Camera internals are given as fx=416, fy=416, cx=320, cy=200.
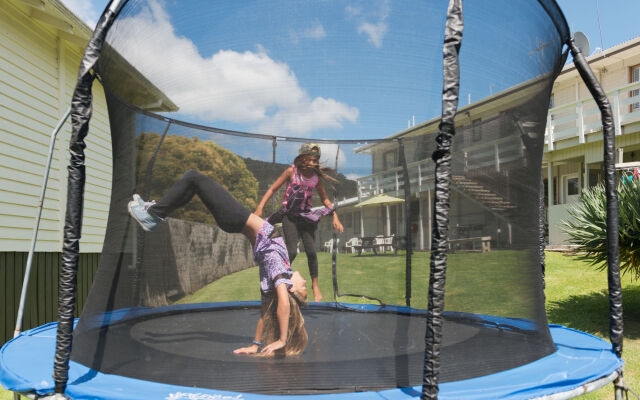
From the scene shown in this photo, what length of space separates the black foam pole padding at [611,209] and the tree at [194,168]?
4.65 ft

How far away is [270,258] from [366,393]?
575 millimetres

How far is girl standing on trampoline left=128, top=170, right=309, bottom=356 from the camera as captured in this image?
1.42m

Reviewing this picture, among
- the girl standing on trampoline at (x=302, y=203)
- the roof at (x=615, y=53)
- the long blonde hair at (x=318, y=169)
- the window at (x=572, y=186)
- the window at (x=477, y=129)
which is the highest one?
the roof at (x=615, y=53)

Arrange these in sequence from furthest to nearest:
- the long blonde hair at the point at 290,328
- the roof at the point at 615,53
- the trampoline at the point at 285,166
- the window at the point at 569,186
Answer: the window at the point at 569,186
the roof at the point at 615,53
the long blonde hair at the point at 290,328
the trampoline at the point at 285,166

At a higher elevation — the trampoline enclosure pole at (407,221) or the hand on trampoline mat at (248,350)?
the trampoline enclosure pole at (407,221)

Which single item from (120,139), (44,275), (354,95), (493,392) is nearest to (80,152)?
(120,139)

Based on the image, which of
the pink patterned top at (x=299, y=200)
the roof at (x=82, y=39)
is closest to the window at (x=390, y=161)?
the pink patterned top at (x=299, y=200)

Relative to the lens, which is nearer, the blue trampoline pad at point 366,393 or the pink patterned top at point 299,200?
the blue trampoline pad at point 366,393

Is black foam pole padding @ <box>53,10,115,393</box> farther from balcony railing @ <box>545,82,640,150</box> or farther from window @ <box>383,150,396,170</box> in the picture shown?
balcony railing @ <box>545,82,640,150</box>

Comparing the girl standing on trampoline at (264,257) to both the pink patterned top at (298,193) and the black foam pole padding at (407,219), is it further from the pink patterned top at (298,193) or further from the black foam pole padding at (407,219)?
the black foam pole padding at (407,219)

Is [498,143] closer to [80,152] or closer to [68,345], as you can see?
[80,152]

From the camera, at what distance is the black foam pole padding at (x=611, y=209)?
164cm

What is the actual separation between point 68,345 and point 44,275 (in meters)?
2.43

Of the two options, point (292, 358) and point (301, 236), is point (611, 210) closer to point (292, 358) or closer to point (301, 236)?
point (301, 236)
